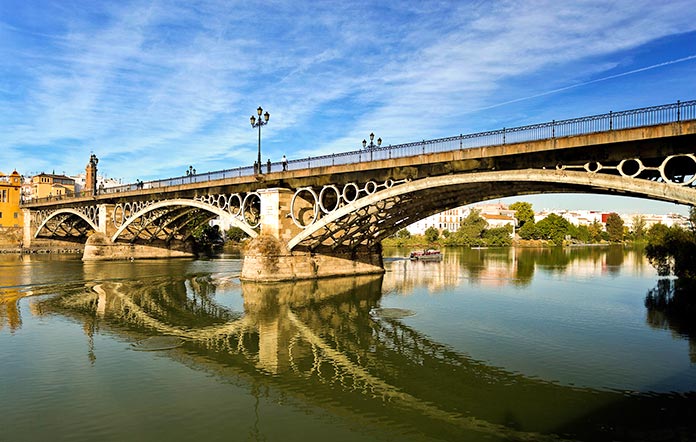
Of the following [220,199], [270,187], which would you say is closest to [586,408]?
[270,187]

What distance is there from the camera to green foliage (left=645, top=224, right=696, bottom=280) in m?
29.5

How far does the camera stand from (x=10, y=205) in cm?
8644

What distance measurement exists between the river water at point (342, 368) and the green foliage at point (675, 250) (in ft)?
17.6

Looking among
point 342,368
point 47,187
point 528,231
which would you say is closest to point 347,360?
point 342,368

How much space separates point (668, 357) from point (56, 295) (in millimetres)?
27629

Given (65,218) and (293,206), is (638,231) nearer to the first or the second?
(293,206)

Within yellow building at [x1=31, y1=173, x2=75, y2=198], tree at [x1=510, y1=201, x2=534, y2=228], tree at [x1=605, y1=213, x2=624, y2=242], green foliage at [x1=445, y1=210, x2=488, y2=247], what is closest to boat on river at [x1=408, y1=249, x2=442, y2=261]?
green foliage at [x1=445, y1=210, x2=488, y2=247]

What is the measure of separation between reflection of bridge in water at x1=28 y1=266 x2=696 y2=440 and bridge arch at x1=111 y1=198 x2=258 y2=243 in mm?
8929

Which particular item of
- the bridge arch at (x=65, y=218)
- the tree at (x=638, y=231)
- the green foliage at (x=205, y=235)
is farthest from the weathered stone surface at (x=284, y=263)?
the tree at (x=638, y=231)

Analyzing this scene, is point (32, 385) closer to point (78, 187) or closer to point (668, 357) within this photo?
point (668, 357)

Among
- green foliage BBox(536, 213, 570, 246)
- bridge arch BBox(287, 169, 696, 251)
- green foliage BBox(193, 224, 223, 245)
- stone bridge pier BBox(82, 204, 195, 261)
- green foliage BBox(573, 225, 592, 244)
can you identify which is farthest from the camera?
green foliage BBox(573, 225, 592, 244)

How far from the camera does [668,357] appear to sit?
47.8 feet

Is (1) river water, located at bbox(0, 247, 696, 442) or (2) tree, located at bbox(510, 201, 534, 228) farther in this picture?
(2) tree, located at bbox(510, 201, 534, 228)

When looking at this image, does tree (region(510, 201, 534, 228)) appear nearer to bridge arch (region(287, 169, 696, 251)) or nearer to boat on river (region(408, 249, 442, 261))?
boat on river (region(408, 249, 442, 261))
